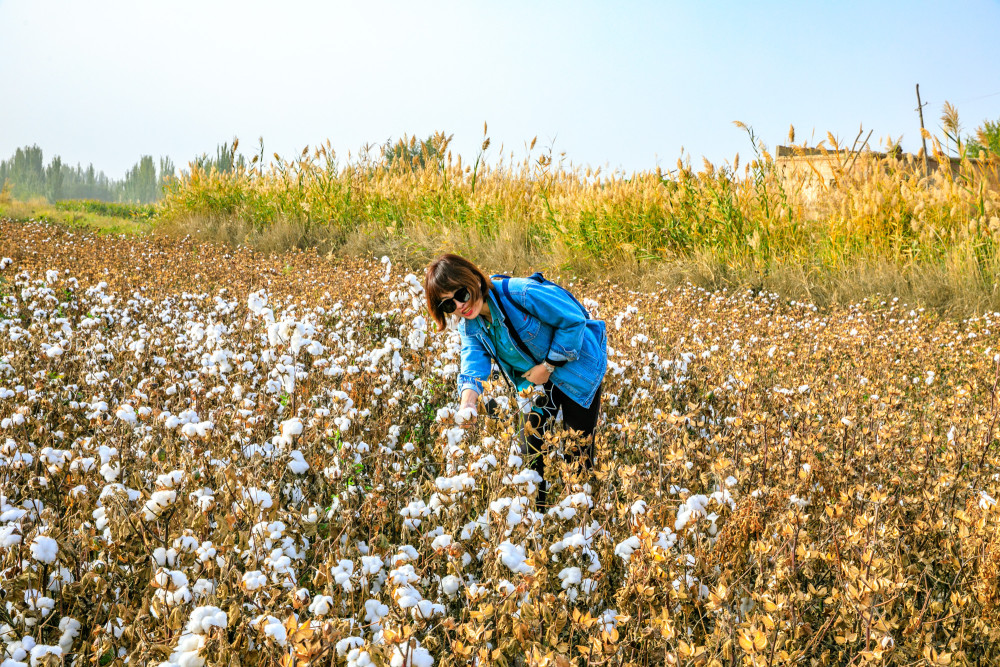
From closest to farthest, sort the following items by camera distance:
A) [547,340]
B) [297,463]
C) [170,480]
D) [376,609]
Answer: [376,609], [170,480], [297,463], [547,340]

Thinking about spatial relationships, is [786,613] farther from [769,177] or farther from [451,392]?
[769,177]

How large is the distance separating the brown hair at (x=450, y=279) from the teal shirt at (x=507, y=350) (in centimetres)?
26

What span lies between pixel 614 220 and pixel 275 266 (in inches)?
184

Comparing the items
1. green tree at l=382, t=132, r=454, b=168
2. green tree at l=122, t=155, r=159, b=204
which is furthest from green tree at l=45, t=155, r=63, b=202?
green tree at l=382, t=132, r=454, b=168

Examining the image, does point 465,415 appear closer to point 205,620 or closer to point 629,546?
point 629,546

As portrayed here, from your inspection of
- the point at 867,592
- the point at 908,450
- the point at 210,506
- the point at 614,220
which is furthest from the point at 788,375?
the point at 614,220

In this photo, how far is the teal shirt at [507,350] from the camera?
11.2ft

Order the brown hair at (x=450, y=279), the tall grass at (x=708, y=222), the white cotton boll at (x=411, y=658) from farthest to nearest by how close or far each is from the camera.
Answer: the tall grass at (x=708, y=222), the brown hair at (x=450, y=279), the white cotton boll at (x=411, y=658)

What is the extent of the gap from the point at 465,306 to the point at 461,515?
1.01 m

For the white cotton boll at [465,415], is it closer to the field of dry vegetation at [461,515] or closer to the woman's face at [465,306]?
the field of dry vegetation at [461,515]

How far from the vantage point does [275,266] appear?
32.9 ft

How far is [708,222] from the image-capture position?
363 inches

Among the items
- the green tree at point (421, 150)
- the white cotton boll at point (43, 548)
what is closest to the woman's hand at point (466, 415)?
the white cotton boll at point (43, 548)

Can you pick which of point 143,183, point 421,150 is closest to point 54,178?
point 143,183
